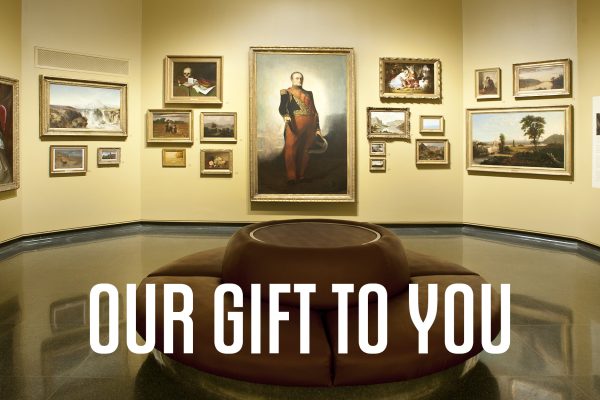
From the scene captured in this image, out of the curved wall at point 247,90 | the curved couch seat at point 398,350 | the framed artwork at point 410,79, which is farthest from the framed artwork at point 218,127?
the curved couch seat at point 398,350

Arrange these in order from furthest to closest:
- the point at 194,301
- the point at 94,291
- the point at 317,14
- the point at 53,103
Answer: the point at 317,14 → the point at 53,103 → the point at 94,291 → the point at 194,301

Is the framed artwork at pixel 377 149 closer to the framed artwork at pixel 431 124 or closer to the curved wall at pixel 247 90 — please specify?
the curved wall at pixel 247 90

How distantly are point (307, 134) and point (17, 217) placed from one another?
731 centimetres

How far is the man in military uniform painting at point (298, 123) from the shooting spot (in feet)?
45.2

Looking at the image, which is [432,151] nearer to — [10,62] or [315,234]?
[315,234]

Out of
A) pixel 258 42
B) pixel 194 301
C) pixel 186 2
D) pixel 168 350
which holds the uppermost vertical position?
pixel 186 2

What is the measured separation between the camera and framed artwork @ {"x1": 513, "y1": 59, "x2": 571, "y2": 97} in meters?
11.8

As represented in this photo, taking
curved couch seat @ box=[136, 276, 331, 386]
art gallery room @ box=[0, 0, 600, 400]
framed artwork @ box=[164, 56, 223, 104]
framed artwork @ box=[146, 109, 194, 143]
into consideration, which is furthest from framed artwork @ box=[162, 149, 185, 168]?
curved couch seat @ box=[136, 276, 331, 386]

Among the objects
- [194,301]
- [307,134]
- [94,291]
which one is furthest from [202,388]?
[307,134]

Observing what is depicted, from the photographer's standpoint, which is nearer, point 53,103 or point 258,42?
point 53,103

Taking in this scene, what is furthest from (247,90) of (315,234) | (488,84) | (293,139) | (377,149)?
(315,234)

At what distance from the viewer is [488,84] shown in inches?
521

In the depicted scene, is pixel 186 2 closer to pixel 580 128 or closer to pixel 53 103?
pixel 53 103

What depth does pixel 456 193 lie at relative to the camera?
1398cm
